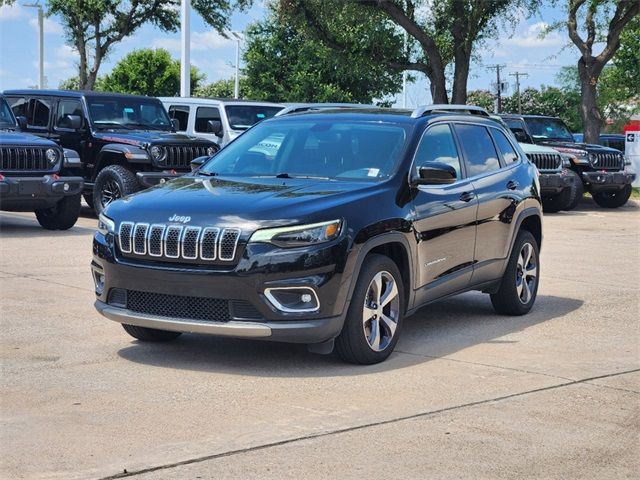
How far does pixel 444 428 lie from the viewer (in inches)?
223

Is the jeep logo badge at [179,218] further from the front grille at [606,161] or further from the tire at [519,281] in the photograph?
the front grille at [606,161]

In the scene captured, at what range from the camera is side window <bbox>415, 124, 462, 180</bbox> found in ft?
26.0

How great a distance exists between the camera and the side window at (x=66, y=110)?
685 inches

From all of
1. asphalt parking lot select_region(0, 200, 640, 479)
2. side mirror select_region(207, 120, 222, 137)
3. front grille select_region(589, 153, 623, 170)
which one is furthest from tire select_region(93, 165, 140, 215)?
front grille select_region(589, 153, 623, 170)

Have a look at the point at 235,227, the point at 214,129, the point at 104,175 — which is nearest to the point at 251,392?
the point at 235,227

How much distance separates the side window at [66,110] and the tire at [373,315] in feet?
36.5

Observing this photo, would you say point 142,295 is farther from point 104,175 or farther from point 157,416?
point 104,175

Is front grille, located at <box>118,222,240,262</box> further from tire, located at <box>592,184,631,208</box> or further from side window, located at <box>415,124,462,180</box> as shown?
tire, located at <box>592,184,631,208</box>

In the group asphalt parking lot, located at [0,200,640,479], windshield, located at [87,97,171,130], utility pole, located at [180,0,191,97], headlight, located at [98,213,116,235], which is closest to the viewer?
asphalt parking lot, located at [0,200,640,479]

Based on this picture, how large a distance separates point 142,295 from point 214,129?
11.5m

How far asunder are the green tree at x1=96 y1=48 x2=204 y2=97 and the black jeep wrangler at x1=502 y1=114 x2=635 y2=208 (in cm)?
3742

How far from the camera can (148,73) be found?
194 ft

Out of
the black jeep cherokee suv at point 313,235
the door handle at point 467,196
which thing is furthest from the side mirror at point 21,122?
the door handle at point 467,196

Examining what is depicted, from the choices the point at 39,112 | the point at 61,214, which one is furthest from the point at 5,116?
the point at 39,112
